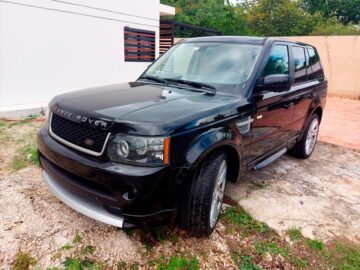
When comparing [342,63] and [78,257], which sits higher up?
[342,63]

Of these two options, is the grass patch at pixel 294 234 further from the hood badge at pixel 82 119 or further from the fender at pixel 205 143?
the hood badge at pixel 82 119

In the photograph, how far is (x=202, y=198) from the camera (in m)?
2.45

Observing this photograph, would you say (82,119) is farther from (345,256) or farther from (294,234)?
(345,256)

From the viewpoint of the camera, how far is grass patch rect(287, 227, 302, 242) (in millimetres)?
2941

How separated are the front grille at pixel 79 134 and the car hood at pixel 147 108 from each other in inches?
2.4

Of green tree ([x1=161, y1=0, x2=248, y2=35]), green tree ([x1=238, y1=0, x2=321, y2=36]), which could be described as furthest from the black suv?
green tree ([x1=238, y1=0, x2=321, y2=36])

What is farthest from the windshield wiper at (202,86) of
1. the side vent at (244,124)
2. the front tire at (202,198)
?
the front tire at (202,198)

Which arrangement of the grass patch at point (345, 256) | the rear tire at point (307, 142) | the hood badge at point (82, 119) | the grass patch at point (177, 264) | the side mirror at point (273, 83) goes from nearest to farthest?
the hood badge at point (82, 119)
the grass patch at point (177, 264)
the grass patch at point (345, 256)
the side mirror at point (273, 83)
the rear tire at point (307, 142)

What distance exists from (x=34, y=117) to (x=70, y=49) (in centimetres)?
204

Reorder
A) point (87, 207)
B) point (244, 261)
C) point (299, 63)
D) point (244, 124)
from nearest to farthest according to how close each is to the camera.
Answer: point (87, 207)
point (244, 261)
point (244, 124)
point (299, 63)

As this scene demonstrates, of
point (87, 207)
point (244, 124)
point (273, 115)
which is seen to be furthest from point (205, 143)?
point (273, 115)

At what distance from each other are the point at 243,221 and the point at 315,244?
69 cm

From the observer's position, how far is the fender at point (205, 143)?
2.32m

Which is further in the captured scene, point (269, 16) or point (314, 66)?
point (269, 16)
